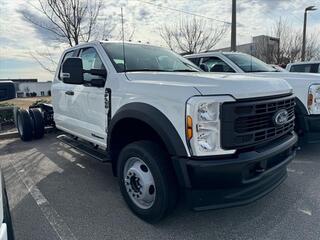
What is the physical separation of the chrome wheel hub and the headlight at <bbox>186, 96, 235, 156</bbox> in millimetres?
708

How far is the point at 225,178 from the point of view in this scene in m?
2.46

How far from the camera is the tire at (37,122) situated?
691 cm

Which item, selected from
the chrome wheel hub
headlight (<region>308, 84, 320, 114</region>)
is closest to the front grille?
the chrome wheel hub

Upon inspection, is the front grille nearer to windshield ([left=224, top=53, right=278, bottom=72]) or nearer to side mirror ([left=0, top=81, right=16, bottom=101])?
side mirror ([left=0, top=81, right=16, bottom=101])

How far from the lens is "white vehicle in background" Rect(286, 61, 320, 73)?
899cm

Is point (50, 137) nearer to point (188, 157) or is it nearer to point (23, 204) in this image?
point (23, 204)

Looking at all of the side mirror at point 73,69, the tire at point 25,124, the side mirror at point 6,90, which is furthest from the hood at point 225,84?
the tire at point 25,124

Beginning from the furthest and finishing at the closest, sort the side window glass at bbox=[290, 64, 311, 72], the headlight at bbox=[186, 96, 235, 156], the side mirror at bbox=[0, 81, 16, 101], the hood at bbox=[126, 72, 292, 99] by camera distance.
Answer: the side window glass at bbox=[290, 64, 311, 72] < the hood at bbox=[126, 72, 292, 99] < the headlight at bbox=[186, 96, 235, 156] < the side mirror at bbox=[0, 81, 16, 101]

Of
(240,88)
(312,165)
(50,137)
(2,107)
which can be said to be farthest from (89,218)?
(2,107)

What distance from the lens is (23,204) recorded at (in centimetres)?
359

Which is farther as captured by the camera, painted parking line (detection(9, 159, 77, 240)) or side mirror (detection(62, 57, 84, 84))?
side mirror (detection(62, 57, 84, 84))

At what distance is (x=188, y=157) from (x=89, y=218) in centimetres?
148

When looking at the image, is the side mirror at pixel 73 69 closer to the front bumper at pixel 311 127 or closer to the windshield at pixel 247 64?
the front bumper at pixel 311 127

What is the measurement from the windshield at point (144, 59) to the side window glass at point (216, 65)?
175 centimetres
